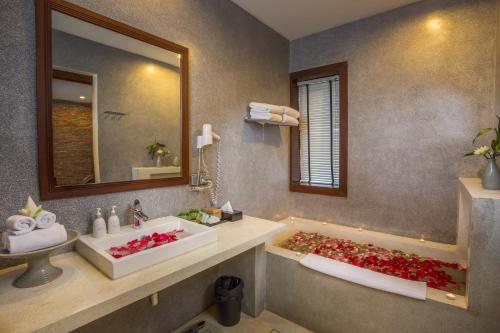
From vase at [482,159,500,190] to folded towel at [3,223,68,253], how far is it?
2390 mm

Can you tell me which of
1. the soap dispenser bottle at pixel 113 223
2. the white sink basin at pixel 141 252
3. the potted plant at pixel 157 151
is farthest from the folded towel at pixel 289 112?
the soap dispenser bottle at pixel 113 223

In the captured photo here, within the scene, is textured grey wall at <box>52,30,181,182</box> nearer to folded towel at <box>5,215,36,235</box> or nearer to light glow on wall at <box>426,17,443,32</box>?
folded towel at <box>5,215,36,235</box>

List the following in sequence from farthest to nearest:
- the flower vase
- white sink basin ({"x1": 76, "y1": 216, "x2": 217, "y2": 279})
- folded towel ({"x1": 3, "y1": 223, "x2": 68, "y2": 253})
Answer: the flower vase
white sink basin ({"x1": 76, "y1": 216, "x2": 217, "y2": 279})
folded towel ({"x1": 3, "y1": 223, "x2": 68, "y2": 253})

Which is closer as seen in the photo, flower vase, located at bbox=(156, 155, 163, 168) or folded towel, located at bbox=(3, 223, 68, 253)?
folded towel, located at bbox=(3, 223, 68, 253)

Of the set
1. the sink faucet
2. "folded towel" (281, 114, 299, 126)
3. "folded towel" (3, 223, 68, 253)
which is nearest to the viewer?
"folded towel" (3, 223, 68, 253)

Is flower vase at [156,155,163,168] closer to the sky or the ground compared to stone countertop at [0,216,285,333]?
closer to the sky

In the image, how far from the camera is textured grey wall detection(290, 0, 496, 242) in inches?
84.9

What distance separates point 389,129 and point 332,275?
5.22 ft

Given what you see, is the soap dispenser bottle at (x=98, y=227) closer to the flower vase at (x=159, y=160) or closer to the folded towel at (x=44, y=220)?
the folded towel at (x=44, y=220)

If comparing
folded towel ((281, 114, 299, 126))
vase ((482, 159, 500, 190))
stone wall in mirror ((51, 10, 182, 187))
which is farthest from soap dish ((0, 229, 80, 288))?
vase ((482, 159, 500, 190))

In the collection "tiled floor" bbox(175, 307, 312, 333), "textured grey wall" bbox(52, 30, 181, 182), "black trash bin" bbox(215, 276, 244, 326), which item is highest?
"textured grey wall" bbox(52, 30, 181, 182)

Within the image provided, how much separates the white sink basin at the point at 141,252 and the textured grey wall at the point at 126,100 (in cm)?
36

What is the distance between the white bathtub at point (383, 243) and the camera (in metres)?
2.06

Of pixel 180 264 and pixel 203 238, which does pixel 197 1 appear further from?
pixel 180 264
